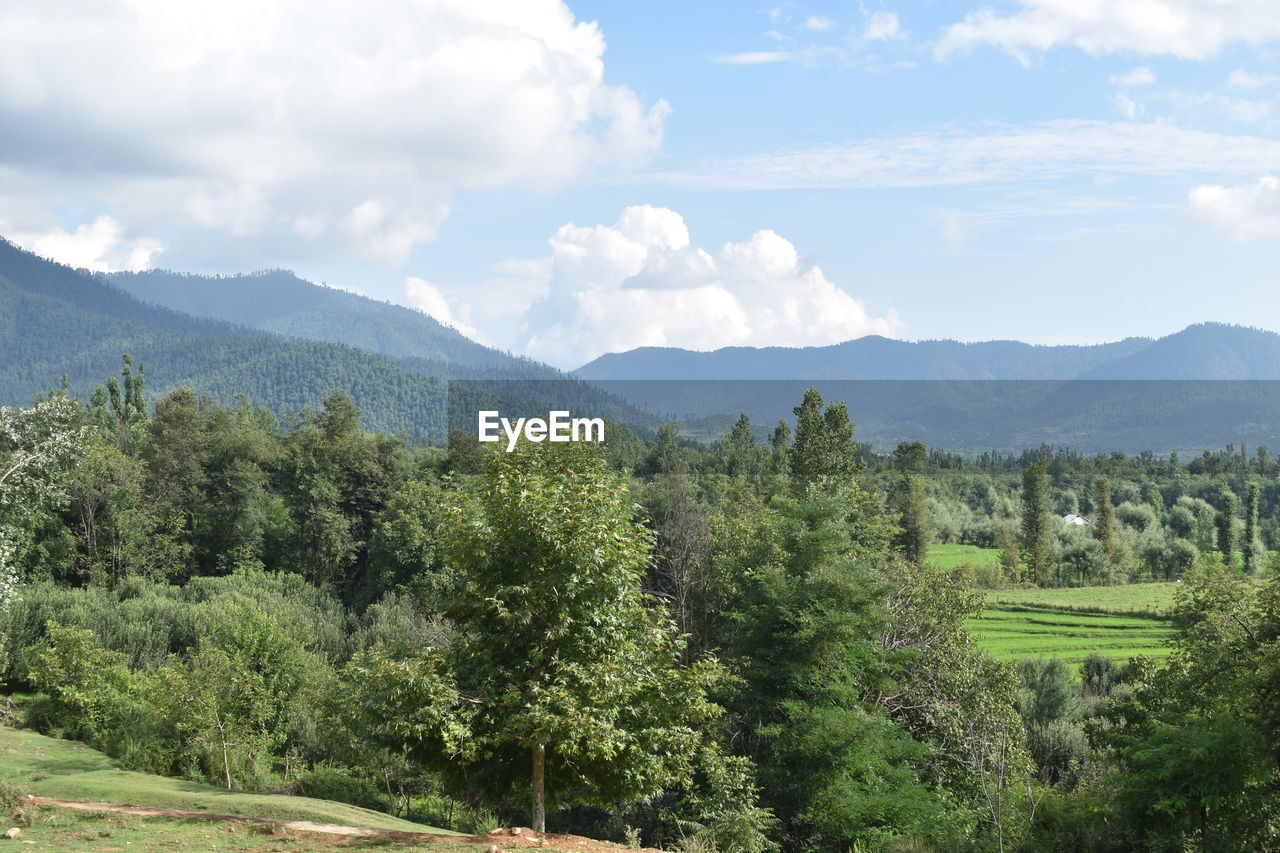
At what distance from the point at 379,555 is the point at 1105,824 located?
150ft

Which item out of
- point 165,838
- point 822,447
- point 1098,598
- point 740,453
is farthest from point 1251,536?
point 165,838

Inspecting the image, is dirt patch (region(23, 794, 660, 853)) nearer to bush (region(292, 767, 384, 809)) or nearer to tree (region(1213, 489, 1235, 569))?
bush (region(292, 767, 384, 809))

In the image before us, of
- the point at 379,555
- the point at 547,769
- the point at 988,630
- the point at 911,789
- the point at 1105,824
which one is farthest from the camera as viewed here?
the point at 988,630

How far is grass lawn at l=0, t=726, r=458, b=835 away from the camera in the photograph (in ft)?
63.1

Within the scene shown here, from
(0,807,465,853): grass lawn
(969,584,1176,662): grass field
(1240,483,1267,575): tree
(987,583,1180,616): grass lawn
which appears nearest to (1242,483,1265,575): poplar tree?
(1240,483,1267,575): tree

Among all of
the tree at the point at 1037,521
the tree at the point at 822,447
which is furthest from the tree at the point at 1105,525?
the tree at the point at 822,447

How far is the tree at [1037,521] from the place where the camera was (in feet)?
341

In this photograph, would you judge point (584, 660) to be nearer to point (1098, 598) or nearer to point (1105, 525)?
point (1098, 598)

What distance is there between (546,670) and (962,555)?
99.3m

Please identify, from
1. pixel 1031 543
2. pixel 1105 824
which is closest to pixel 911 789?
pixel 1105 824

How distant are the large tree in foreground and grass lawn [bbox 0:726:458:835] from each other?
2.13 m

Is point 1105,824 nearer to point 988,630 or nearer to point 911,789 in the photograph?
point 911,789

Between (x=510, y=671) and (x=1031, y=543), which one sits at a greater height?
(x=510, y=671)

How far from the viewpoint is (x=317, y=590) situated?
61312mm
